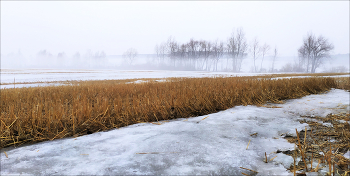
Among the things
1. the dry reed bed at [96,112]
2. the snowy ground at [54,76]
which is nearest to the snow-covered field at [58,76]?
the snowy ground at [54,76]

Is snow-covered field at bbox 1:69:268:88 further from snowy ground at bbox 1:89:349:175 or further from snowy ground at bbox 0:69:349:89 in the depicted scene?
snowy ground at bbox 1:89:349:175

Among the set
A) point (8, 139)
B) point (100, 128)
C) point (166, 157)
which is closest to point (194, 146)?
point (166, 157)

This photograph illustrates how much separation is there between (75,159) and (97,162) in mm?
256

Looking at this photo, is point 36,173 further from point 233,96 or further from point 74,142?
point 233,96

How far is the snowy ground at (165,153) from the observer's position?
126cm

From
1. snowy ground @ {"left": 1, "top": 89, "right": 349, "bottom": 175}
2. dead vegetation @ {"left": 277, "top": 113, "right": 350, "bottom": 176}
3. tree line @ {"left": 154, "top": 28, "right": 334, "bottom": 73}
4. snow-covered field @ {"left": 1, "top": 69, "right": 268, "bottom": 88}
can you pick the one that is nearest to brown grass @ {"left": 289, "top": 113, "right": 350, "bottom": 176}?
dead vegetation @ {"left": 277, "top": 113, "right": 350, "bottom": 176}

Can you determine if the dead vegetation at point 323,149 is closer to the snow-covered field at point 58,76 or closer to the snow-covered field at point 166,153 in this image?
the snow-covered field at point 166,153

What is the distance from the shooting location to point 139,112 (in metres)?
3.03

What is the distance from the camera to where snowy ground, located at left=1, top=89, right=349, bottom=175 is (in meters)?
1.26

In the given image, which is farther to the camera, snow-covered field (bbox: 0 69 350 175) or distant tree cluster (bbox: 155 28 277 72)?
distant tree cluster (bbox: 155 28 277 72)

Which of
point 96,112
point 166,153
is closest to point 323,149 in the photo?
point 166,153

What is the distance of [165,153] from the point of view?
4.89ft

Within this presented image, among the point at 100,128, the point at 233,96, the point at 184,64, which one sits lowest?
the point at 100,128

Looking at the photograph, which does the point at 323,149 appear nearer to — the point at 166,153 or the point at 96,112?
the point at 166,153
